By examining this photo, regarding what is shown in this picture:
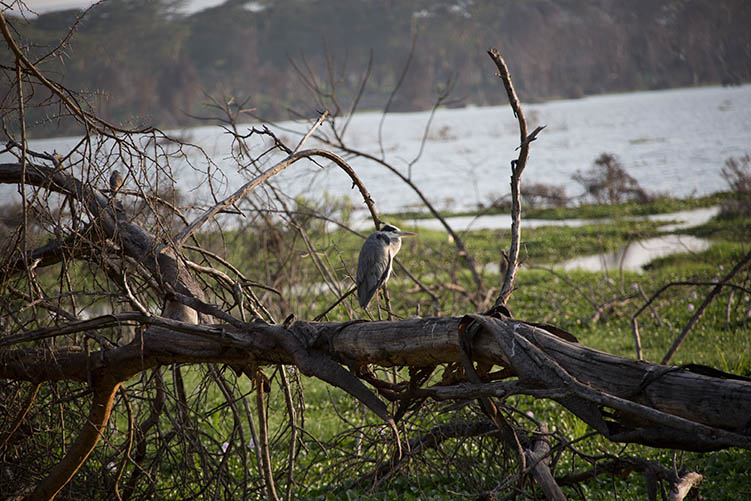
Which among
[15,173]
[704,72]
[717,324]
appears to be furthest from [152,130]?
[704,72]

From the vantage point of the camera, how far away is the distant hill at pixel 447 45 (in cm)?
1994

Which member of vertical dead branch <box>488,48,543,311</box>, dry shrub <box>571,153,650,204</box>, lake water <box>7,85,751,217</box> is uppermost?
lake water <box>7,85,751,217</box>

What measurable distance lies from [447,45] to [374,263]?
1091 inches

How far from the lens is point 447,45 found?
29234 millimetres

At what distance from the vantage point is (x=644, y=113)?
40219 millimetres

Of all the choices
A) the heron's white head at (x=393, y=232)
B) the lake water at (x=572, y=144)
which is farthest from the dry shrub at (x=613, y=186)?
the heron's white head at (x=393, y=232)

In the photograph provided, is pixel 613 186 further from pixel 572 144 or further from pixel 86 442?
pixel 86 442

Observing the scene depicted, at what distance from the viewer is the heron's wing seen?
339 centimetres

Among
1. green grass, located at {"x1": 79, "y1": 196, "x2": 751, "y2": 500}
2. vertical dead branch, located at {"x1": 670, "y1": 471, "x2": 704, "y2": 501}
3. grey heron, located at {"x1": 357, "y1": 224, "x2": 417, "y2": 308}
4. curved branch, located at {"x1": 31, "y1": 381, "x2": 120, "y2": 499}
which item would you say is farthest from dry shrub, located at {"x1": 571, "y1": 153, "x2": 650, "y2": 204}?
curved branch, located at {"x1": 31, "y1": 381, "x2": 120, "y2": 499}

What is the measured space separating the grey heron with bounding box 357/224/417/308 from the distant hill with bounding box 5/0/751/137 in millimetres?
10546

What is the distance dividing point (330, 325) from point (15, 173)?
5.69 feet

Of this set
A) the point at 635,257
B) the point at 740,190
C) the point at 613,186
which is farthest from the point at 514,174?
the point at 613,186

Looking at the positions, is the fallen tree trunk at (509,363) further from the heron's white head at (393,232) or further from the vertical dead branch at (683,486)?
the heron's white head at (393,232)

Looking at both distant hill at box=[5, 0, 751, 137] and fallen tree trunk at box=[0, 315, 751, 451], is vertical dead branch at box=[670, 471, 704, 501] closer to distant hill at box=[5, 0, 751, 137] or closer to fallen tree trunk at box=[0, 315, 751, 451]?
fallen tree trunk at box=[0, 315, 751, 451]
